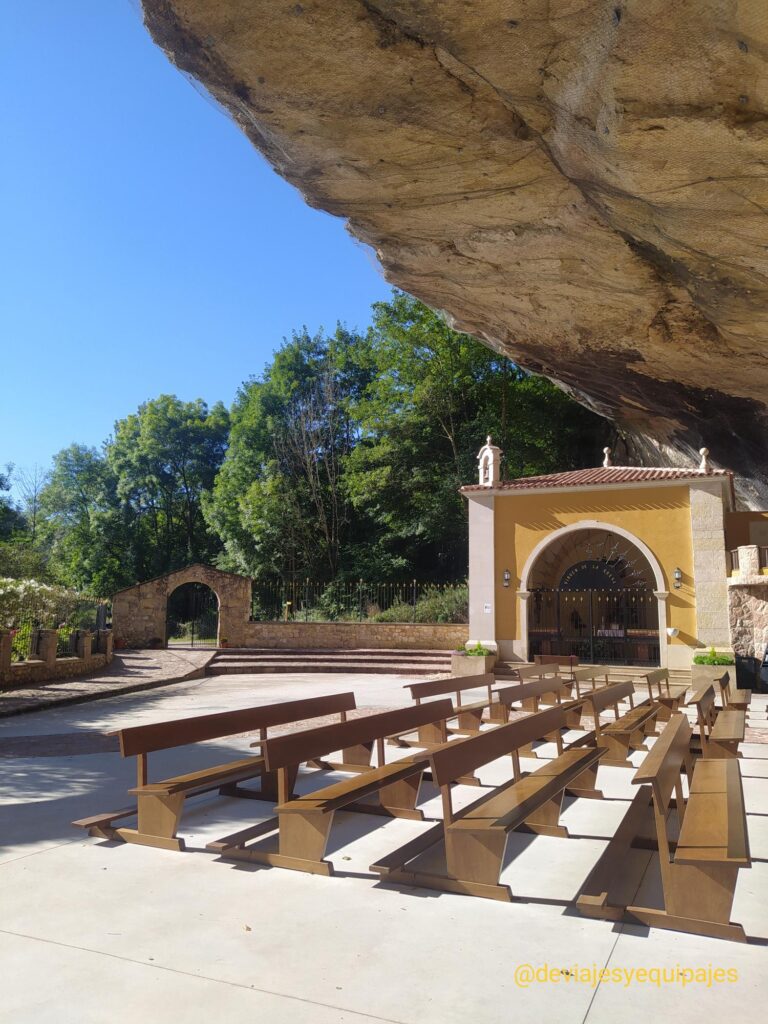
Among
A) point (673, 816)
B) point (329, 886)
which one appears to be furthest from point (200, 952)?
point (673, 816)

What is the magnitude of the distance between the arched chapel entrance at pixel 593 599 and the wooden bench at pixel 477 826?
12449 millimetres

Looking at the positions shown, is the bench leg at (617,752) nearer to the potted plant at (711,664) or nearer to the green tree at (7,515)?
the potted plant at (711,664)

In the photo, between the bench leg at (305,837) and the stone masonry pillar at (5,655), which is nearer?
the bench leg at (305,837)

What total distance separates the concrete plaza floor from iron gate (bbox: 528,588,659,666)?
13.1 meters

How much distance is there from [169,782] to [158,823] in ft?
0.76

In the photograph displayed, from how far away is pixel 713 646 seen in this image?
15477mm

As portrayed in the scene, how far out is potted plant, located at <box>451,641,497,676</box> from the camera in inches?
645

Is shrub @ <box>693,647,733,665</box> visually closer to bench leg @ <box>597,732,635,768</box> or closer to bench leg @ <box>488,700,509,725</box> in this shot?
bench leg @ <box>488,700,509,725</box>

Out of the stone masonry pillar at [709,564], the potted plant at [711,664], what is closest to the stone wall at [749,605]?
the stone masonry pillar at [709,564]

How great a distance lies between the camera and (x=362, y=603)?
25.7 meters

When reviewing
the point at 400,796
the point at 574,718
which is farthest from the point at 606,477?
the point at 400,796

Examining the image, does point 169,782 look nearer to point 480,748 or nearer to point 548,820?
point 480,748

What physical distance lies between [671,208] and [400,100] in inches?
108

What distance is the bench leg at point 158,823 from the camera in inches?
165
